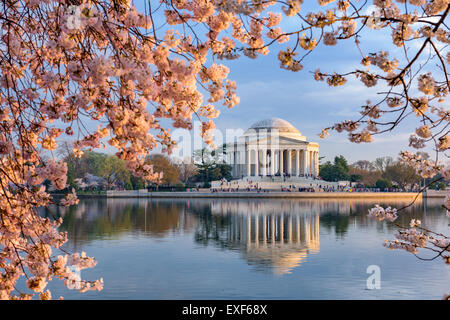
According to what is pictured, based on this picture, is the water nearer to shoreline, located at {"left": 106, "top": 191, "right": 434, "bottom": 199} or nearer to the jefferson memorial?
shoreline, located at {"left": 106, "top": 191, "right": 434, "bottom": 199}

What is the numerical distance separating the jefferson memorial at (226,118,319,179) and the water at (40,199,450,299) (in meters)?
65.1

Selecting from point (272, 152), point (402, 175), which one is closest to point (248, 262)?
point (402, 175)

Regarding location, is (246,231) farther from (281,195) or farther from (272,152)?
(272,152)

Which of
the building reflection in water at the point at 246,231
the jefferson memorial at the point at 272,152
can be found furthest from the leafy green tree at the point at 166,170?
the building reflection in water at the point at 246,231

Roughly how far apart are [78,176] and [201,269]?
222 feet

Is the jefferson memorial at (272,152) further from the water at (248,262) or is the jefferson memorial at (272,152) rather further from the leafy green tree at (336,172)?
the water at (248,262)

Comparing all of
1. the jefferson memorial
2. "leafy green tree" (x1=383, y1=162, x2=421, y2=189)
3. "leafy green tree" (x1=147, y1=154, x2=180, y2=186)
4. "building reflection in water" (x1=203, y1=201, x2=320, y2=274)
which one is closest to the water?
"building reflection in water" (x1=203, y1=201, x2=320, y2=274)

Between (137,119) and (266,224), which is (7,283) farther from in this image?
(266,224)

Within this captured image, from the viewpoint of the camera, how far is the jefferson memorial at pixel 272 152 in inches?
3661

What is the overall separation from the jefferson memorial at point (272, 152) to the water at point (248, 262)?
65.1m

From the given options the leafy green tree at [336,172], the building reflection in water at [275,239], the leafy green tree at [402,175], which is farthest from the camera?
the leafy green tree at [336,172]

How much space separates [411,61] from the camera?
15.3 ft

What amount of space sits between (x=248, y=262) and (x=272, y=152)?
78603 millimetres

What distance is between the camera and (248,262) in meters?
16.8
